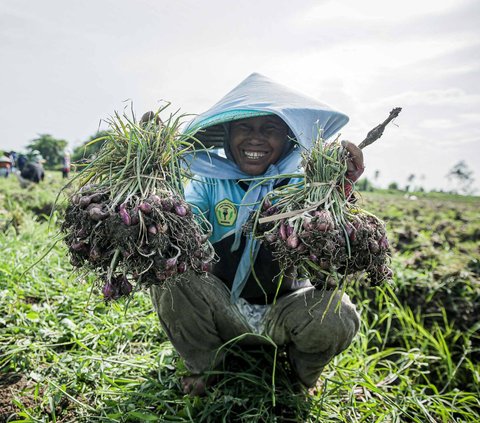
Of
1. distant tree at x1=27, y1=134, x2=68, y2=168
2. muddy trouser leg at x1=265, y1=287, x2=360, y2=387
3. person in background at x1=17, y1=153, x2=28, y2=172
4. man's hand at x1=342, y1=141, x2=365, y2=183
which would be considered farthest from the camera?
distant tree at x1=27, y1=134, x2=68, y2=168

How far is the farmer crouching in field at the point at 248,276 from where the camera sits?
174cm

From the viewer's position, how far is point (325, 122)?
1886 mm

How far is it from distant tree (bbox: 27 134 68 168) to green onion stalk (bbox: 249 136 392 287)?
28.0m

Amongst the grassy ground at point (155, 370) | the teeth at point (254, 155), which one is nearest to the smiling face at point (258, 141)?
the teeth at point (254, 155)

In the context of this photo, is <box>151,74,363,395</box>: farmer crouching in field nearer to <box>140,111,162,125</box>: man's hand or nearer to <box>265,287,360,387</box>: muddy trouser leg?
<box>265,287,360,387</box>: muddy trouser leg

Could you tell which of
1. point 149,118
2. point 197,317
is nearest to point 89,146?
point 149,118

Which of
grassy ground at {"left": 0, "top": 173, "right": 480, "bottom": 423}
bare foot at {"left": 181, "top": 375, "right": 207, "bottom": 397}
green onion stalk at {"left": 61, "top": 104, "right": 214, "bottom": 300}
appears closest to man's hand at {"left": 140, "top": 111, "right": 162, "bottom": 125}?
green onion stalk at {"left": 61, "top": 104, "right": 214, "bottom": 300}

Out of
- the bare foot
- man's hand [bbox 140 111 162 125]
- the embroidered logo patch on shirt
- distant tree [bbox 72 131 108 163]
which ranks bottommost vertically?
the bare foot

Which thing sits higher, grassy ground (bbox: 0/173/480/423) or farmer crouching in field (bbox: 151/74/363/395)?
farmer crouching in field (bbox: 151/74/363/395)

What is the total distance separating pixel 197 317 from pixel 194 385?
0.30 metres

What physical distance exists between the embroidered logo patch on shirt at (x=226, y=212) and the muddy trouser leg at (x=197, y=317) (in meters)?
0.26

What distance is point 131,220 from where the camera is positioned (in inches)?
46.9

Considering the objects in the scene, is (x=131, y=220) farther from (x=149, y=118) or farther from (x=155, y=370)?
(x=155, y=370)

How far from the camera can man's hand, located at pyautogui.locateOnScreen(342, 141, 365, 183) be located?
57.7 inches
